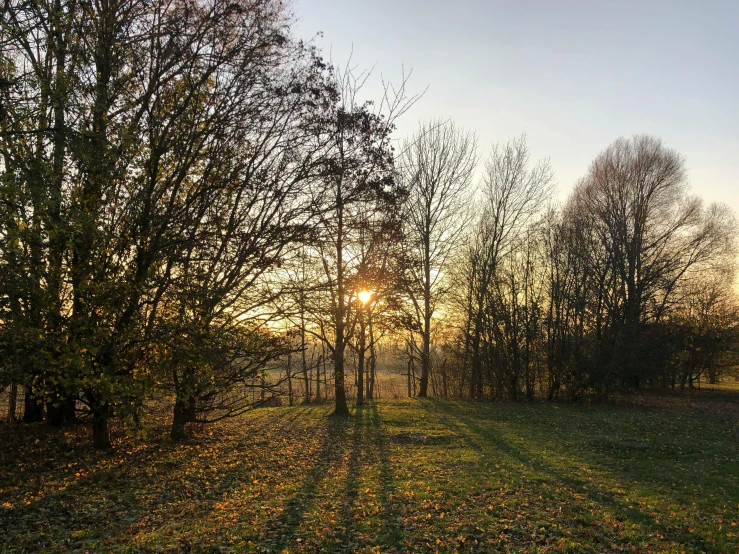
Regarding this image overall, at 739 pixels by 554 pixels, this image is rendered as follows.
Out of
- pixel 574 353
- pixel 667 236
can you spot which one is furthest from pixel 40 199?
pixel 667 236

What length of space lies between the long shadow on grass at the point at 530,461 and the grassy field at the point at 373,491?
0.15ft

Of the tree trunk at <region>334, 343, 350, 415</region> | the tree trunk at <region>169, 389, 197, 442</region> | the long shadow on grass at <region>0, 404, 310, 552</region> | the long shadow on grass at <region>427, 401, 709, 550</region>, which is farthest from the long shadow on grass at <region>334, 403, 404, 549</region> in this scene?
the tree trunk at <region>169, 389, 197, 442</region>

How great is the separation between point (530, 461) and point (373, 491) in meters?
4.65

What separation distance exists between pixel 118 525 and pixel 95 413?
384 centimetres

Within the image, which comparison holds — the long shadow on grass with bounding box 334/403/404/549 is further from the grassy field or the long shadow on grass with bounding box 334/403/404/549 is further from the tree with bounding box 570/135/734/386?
the tree with bounding box 570/135/734/386

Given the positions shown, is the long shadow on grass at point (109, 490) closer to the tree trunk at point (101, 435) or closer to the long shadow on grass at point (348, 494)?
the tree trunk at point (101, 435)

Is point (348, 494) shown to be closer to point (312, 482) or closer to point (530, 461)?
point (312, 482)

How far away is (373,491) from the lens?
879 cm

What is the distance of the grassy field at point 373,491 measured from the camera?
6.29 metres

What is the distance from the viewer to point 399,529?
22.1ft

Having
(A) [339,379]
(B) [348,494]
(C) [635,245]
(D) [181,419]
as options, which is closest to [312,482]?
(B) [348,494]

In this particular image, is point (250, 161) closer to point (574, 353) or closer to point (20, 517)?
point (20, 517)

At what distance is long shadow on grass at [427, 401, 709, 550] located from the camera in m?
7.11

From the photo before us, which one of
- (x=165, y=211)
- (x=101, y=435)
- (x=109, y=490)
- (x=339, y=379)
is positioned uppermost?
(x=165, y=211)
